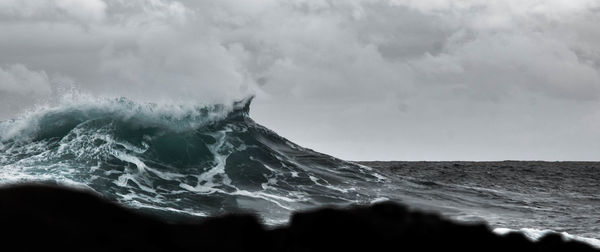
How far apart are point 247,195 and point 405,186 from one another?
27.3 ft

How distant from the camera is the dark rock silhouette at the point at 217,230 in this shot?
16.7ft

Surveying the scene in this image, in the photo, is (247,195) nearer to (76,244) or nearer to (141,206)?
(141,206)

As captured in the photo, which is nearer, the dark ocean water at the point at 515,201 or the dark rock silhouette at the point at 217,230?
the dark rock silhouette at the point at 217,230

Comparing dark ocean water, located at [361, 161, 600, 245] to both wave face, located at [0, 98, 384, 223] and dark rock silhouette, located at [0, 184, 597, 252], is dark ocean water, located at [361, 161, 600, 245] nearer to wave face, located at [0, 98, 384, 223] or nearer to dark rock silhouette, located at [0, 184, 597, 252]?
wave face, located at [0, 98, 384, 223]

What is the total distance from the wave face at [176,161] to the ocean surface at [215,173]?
45 millimetres

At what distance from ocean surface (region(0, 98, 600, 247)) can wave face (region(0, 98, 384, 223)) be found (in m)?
0.04

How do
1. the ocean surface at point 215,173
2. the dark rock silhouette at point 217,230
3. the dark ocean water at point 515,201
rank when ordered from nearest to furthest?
the dark rock silhouette at point 217,230, the dark ocean water at point 515,201, the ocean surface at point 215,173

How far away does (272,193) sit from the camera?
2447 centimetres

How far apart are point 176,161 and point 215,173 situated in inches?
65.2

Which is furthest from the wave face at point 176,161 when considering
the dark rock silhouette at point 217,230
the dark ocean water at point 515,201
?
the dark rock silhouette at point 217,230

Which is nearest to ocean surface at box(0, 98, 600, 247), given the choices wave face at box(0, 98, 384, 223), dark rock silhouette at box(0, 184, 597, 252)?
wave face at box(0, 98, 384, 223)

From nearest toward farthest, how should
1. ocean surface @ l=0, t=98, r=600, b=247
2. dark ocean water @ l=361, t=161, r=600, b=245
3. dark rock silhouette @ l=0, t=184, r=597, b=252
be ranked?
dark rock silhouette @ l=0, t=184, r=597, b=252 → dark ocean water @ l=361, t=161, r=600, b=245 → ocean surface @ l=0, t=98, r=600, b=247

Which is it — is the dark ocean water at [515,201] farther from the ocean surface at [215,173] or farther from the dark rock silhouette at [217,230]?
the dark rock silhouette at [217,230]

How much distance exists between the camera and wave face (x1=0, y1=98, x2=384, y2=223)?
22.9 metres
